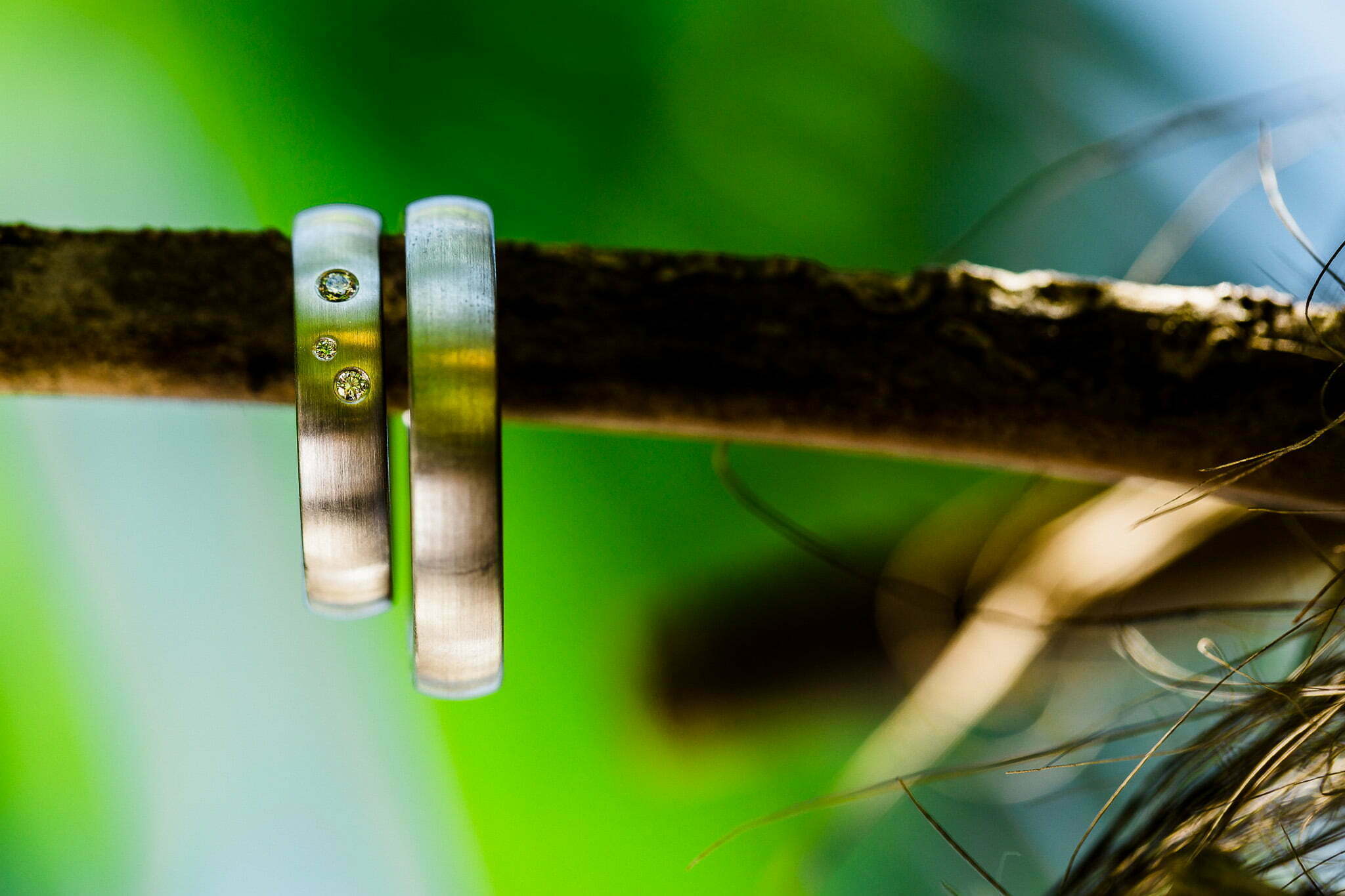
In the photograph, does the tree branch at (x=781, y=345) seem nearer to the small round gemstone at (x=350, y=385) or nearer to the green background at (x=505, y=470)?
the small round gemstone at (x=350, y=385)

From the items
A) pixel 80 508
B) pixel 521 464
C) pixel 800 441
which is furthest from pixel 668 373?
pixel 80 508

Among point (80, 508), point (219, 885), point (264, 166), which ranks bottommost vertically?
point (219, 885)

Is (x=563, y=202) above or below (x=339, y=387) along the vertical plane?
above

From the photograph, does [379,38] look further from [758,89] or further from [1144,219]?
[1144,219]

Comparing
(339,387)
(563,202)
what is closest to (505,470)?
(563,202)

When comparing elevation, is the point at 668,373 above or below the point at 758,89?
below

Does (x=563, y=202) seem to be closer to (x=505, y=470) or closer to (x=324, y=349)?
(x=505, y=470)
